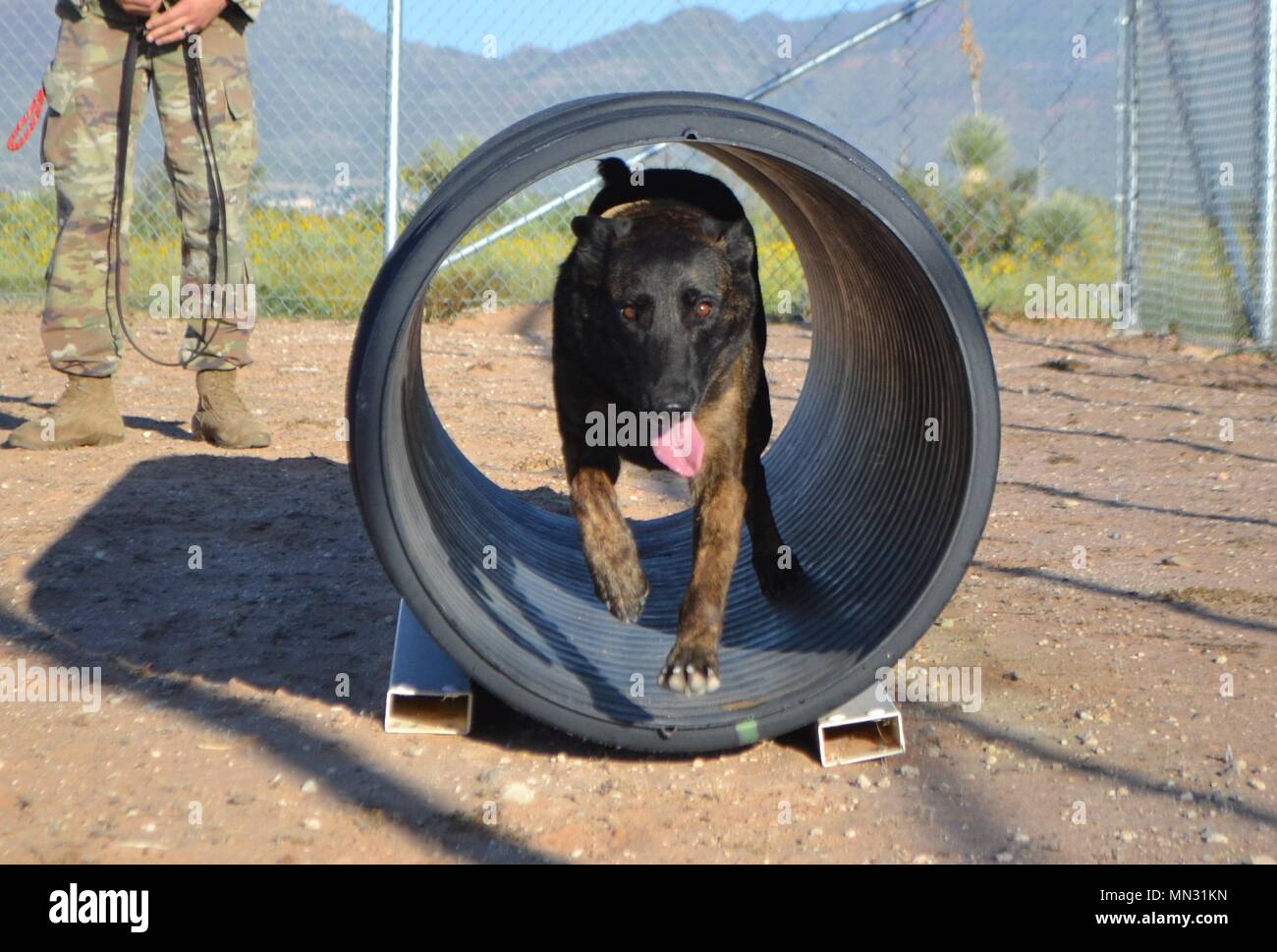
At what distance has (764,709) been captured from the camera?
3691 mm

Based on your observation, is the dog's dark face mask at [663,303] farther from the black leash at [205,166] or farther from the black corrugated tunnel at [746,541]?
the black leash at [205,166]

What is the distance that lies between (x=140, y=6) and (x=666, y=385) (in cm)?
364

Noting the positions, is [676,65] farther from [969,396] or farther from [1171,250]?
[969,396]

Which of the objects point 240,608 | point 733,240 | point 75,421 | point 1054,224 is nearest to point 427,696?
point 240,608

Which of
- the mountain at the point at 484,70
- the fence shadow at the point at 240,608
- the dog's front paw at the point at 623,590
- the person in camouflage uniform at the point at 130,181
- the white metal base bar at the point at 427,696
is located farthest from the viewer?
the mountain at the point at 484,70

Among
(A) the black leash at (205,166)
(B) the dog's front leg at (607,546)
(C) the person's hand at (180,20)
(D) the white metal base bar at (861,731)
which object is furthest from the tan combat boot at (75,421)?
(D) the white metal base bar at (861,731)

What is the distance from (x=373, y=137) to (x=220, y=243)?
15.9 feet

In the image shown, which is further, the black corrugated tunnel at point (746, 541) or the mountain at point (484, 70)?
the mountain at point (484, 70)

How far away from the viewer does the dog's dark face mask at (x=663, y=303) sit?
13.2ft

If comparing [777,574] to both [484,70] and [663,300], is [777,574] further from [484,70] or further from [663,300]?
[484,70]

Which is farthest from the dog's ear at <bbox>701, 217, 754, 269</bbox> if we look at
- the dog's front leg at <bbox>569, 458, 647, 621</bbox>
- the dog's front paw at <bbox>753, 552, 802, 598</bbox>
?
the dog's front paw at <bbox>753, 552, 802, 598</bbox>

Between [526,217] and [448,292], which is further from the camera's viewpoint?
[448,292]

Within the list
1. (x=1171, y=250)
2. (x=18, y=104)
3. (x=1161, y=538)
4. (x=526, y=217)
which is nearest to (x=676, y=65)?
(x=526, y=217)

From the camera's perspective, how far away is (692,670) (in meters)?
3.79
